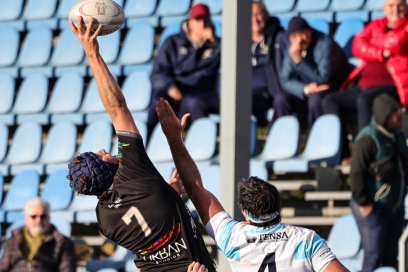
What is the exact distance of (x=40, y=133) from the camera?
28.8ft

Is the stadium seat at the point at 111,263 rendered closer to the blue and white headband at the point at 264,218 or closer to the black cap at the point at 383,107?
the black cap at the point at 383,107

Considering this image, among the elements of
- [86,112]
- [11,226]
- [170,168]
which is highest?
[86,112]

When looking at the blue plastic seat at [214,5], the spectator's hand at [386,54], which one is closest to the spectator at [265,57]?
the spectator's hand at [386,54]

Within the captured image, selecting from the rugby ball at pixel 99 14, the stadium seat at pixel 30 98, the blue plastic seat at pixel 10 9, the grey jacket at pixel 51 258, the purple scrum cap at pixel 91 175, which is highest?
the blue plastic seat at pixel 10 9

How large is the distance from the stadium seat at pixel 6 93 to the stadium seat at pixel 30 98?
8 cm

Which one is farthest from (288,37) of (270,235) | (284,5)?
(270,235)

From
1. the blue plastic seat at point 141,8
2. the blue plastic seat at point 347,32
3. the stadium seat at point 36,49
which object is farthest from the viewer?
the stadium seat at point 36,49

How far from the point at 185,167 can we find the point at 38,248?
127 inches

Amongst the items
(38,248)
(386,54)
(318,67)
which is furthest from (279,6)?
(38,248)

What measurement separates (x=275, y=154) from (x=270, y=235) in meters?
3.90

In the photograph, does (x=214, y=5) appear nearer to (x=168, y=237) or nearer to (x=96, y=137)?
(x=96, y=137)

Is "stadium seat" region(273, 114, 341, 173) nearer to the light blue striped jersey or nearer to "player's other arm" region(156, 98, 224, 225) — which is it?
"player's other arm" region(156, 98, 224, 225)

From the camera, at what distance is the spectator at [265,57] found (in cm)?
709

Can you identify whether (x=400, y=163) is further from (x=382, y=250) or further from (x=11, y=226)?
(x=11, y=226)
